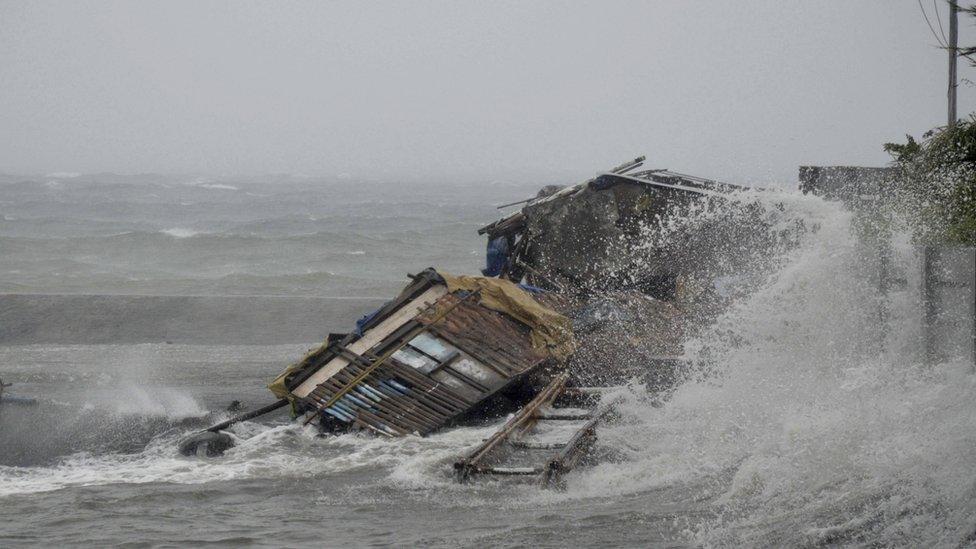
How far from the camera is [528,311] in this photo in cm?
1216

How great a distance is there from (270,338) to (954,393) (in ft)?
40.2

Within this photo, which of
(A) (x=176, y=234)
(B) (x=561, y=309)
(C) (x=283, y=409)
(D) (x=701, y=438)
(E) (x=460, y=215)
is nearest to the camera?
(D) (x=701, y=438)

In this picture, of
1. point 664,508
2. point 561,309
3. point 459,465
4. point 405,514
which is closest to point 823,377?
point 664,508

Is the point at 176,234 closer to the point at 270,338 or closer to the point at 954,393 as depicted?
the point at 270,338

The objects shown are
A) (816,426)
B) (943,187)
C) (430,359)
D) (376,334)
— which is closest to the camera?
(816,426)

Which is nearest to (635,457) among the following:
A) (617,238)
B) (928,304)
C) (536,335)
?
(928,304)

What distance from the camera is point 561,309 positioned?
13109 mm

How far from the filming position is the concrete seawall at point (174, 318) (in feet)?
58.4

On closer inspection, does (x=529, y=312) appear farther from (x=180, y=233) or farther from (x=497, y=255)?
(x=180, y=233)

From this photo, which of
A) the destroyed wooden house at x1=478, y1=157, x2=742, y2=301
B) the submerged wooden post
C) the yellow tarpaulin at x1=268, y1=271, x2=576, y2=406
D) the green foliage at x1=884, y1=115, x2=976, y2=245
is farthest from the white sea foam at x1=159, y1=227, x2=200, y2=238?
the submerged wooden post

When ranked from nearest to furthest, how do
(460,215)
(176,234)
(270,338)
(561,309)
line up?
(561,309) → (270,338) → (176,234) → (460,215)

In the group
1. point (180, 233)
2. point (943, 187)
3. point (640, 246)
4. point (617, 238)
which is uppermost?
point (943, 187)

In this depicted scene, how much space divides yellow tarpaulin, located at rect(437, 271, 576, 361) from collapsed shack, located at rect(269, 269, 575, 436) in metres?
0.01

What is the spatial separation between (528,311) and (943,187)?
457 cm
